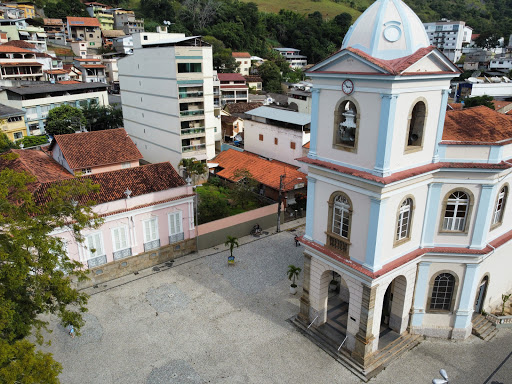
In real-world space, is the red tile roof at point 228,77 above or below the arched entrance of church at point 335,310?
above

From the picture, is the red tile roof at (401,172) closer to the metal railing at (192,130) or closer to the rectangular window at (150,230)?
the rectangular window at (150,230)

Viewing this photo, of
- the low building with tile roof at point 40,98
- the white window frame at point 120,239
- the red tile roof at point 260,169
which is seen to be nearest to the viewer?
the white window frame at point 120,239

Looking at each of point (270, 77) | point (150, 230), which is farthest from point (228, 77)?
point (150, 230)

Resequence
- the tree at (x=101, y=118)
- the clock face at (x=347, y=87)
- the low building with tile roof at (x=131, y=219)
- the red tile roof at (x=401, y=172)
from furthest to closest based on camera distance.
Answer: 1. the tree at (x=101, y=118)
2. the low building with tile roof at (x=131, y=219)
3. the clock face at (x=347, y=87)
4. the red tile roof at (x=401, y=172)

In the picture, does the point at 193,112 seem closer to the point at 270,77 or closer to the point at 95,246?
the point at 95,246

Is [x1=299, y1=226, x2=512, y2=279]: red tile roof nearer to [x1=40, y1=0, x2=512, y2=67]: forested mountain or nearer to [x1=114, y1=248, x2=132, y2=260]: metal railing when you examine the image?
[x1=114, y1=248, x2=132, y2=260]: metal railing

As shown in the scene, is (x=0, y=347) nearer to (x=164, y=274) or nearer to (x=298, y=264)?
(x=164, y=274)

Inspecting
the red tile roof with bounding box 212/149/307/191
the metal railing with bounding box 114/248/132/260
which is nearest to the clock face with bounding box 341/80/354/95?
the metal railing with bounding box 114/248/132/260

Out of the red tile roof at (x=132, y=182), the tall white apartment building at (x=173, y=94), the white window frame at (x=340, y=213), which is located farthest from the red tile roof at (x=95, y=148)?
the white window frame at (x=340, y=213)
